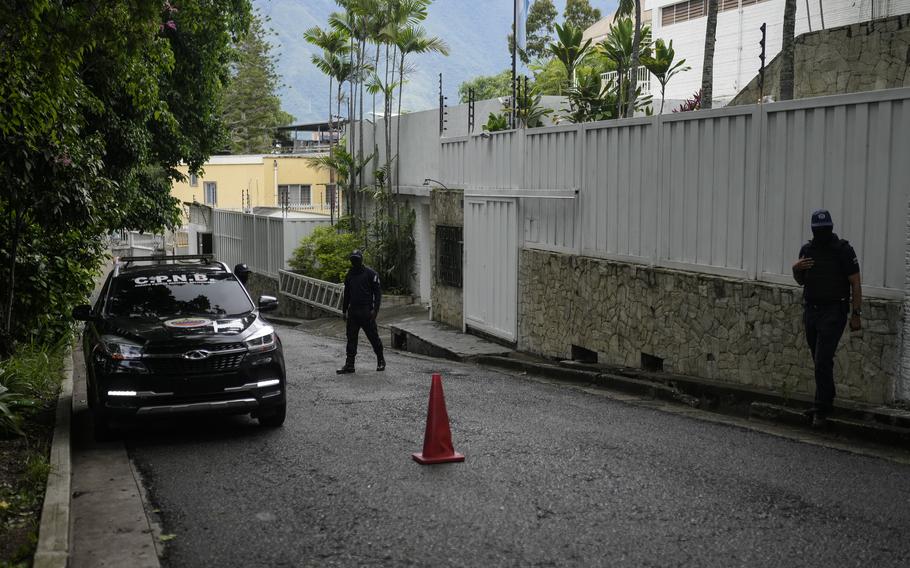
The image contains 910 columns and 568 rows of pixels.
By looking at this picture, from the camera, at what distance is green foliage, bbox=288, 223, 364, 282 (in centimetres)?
3086

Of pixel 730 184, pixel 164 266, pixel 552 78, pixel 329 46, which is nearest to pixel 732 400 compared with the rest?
pixel 730 184

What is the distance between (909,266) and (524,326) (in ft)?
29.2

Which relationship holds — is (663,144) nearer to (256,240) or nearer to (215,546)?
(215,546)

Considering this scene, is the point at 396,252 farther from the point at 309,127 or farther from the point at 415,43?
the point at 309,127

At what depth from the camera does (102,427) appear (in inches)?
379

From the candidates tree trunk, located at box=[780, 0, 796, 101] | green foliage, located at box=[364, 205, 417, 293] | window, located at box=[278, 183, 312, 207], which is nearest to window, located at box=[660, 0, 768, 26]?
green foliage, located at box=[364, 205, 417, 293]

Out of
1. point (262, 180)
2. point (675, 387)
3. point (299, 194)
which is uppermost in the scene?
point (262, 180)

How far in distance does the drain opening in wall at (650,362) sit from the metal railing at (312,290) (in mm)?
15794

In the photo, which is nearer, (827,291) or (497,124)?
(827,291)

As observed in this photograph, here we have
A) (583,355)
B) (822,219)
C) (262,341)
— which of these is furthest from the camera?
(583,355)

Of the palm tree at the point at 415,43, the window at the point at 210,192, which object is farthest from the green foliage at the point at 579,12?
the palm tree at the point at 415,43

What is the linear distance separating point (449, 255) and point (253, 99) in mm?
63127

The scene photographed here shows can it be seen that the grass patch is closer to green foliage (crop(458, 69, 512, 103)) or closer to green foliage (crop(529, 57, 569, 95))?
green foliage (crop(529, 57, 569, 95))

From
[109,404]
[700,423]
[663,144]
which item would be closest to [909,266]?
[700,423]
